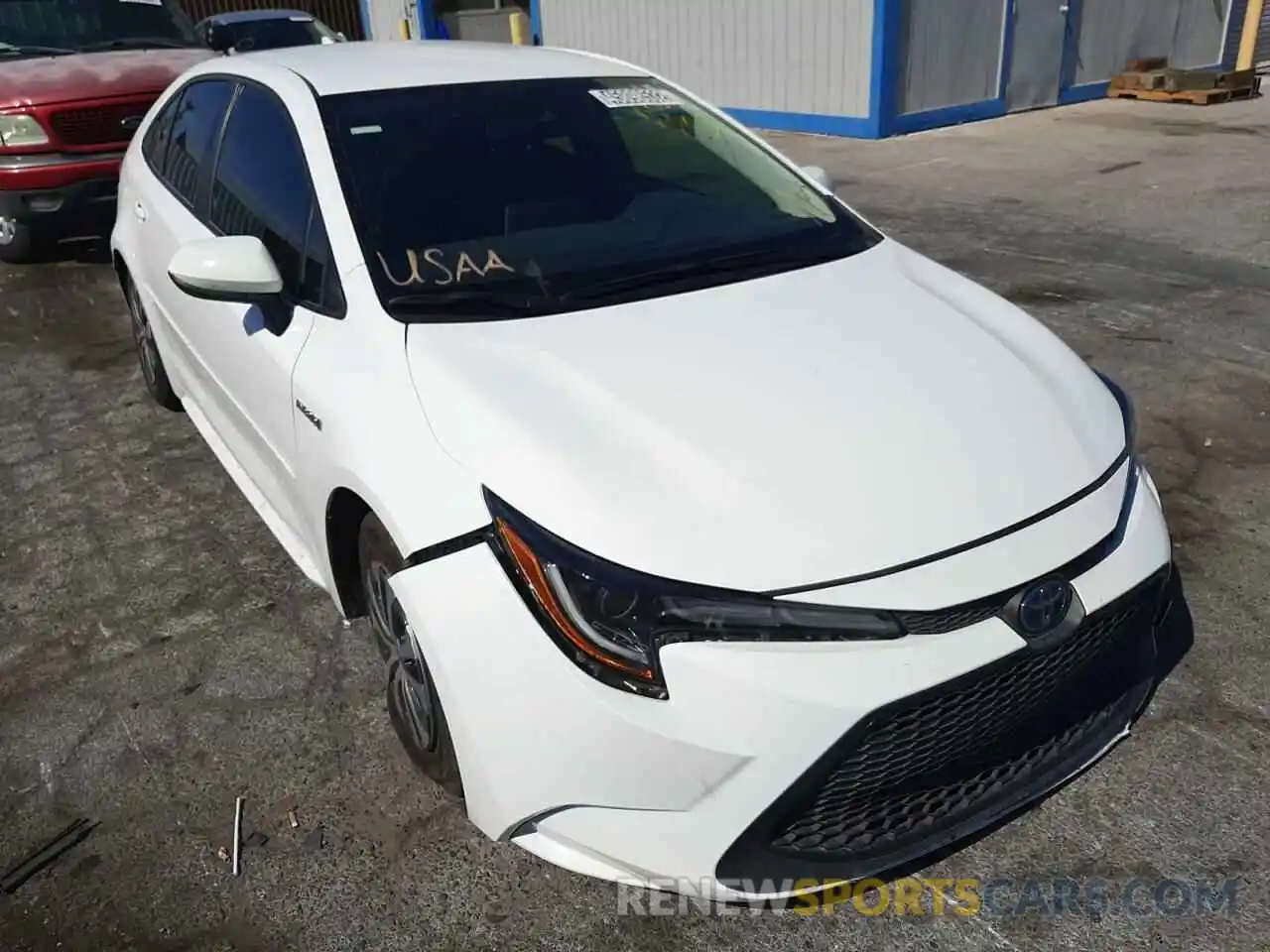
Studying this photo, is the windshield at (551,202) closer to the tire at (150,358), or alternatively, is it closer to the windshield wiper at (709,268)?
the windshield wiper at (709,268)

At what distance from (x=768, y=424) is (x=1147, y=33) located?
47.3ft

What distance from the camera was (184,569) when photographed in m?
3.57

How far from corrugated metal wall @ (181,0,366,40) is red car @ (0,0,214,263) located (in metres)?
12.3

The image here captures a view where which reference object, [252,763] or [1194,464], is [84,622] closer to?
[252,763]

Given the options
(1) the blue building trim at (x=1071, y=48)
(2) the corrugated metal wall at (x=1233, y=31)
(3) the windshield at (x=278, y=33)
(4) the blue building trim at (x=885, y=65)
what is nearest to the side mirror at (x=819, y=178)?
(3) the windshield at (x=278, y=33)

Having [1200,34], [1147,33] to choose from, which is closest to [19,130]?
[1147,33]

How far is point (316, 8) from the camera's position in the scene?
19031 millimetres

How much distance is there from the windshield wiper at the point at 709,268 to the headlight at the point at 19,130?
5525mm

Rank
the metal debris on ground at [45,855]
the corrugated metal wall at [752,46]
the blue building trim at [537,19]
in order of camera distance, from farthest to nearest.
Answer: the blue building trim at [537,19] → the corrugated metal wall at [752,46] → the metal debris on ground at [45,855]

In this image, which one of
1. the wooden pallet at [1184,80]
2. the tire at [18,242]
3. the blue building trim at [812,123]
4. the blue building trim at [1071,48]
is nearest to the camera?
the tire at [18,242]

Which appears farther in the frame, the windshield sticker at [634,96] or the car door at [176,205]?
the car door at [176,205]

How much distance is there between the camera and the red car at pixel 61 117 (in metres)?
6.54

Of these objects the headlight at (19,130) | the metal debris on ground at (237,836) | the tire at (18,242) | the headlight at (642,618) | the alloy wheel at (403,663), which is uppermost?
the headlight at (19,130)

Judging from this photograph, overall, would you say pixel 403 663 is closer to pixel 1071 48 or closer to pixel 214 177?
pixel 214 177
